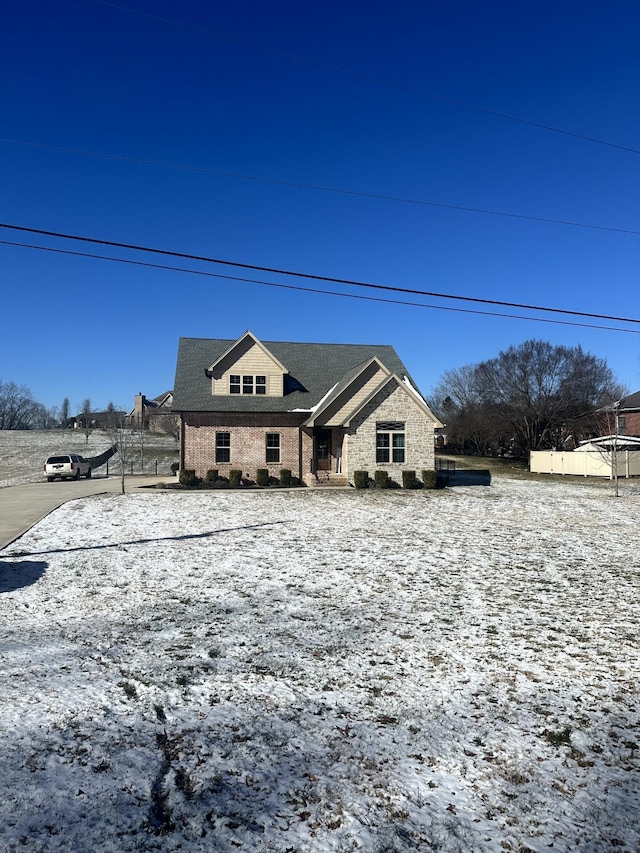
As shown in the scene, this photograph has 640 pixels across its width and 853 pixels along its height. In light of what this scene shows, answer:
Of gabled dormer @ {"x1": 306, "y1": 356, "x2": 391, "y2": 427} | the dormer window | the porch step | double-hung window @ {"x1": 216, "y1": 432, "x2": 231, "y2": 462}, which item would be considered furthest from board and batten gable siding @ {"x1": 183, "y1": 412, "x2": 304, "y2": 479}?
gabled dormer @ {"x1": 306, "y1": 356, "x2": 391, "y2": 427}

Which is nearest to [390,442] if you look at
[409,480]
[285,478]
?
[409,480]

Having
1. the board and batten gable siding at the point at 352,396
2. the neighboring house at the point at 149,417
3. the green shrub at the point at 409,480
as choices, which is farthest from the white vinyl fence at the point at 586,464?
the neighboring house at the point at 149,417

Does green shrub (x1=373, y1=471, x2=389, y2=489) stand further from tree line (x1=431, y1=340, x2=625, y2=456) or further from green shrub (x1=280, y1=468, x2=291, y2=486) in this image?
→ tree line (x1=431, y1=340, x2=625, y2=456)

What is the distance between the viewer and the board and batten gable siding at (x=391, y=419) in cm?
2364

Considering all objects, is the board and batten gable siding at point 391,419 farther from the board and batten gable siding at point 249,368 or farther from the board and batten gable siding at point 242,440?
the board and batten gable siding at point 249,368

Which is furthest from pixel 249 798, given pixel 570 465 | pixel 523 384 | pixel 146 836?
pixel 523 384

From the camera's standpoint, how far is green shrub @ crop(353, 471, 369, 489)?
23120 mm

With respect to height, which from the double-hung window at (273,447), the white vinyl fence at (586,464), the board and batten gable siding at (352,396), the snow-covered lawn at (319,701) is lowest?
the snow-covered lawn at (319,701)

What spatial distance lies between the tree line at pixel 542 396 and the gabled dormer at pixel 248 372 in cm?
2677

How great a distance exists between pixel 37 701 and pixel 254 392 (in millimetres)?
22396

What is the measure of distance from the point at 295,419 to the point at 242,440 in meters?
2.77

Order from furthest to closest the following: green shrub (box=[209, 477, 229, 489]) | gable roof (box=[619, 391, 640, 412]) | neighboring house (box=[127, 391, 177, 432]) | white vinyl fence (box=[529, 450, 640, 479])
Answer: neighboring house (box=[127, 391, 177, 432]) → gable roof (box=[619, 391, 640, 412]) → white vinyl fence (box=[529, 450, 640, 479]) → green shrub (box=[209, 477, 229, 489])

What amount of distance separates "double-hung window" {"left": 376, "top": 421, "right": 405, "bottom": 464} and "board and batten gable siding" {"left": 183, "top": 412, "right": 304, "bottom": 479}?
14.2ft

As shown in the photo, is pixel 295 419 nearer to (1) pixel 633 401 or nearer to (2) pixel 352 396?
(2) pixel 352 396
